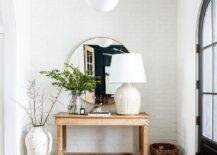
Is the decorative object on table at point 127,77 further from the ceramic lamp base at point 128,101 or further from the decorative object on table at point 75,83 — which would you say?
the decorative object on table at point 75,83

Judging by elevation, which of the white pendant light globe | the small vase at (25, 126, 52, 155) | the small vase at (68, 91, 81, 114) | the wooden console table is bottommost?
the small vase at (25, 126, 52, 155)

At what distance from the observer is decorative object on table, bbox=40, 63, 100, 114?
13.0 ft

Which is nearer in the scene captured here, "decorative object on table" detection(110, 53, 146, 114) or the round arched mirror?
"decorative object on table" detection(110, 53, 146, 114)

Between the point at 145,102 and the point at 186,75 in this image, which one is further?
the point at 145,102

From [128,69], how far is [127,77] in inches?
3.9

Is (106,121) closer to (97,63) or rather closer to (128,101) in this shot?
(128,101)

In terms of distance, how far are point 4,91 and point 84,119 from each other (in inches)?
41.1

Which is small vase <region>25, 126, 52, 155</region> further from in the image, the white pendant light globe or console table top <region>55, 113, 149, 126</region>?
the white pendant light globe

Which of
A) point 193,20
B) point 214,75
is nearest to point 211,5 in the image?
point 193,20

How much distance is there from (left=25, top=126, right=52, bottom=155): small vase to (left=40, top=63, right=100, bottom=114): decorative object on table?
492mm

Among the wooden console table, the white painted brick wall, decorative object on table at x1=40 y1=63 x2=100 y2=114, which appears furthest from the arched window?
decorative object on table at x1=40 y1=63 x2=100 y2=114

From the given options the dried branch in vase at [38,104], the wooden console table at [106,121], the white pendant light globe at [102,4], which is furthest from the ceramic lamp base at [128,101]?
the white pendant light globe at [102,4]

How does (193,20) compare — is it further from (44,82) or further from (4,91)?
(4,91)

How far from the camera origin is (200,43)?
358 centimetres
